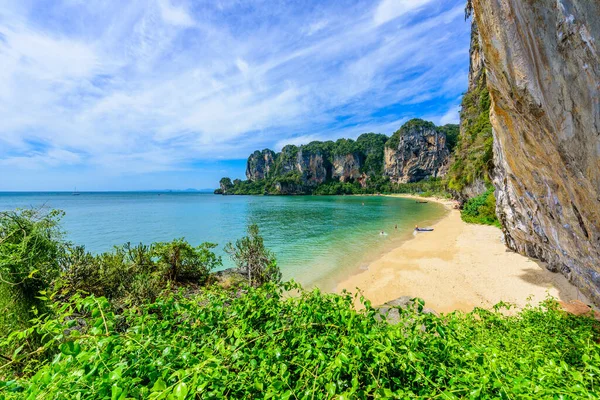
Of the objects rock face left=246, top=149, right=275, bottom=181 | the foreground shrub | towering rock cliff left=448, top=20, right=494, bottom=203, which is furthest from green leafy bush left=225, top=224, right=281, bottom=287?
rock face left=246, top=149, right=275, bottom=181

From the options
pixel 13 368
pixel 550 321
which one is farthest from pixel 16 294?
pixel 550 321

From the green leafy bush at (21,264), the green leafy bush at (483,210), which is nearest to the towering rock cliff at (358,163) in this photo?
the green leafy bush at (483,210)

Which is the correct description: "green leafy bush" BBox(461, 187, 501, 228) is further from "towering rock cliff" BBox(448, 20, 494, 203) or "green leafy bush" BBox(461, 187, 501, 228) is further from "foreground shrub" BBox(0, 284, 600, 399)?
"foreground shrub" BBox(0, 284, 600, 399)

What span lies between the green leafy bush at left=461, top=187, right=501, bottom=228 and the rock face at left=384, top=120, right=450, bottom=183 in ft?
274

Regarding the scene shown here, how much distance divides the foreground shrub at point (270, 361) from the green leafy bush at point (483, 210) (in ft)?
85.9

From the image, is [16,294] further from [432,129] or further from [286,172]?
[286,172]

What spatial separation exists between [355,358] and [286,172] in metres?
137

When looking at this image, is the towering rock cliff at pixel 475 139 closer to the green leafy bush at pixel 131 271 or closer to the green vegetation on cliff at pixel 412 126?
the green leafy bush at pixel 131 271

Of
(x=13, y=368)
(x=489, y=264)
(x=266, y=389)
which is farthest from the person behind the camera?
(x=489, y=264)

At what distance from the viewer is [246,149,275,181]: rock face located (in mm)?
154375

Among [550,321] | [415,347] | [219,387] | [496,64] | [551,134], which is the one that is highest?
[496,64]

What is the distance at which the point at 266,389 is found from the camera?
4.63 ft

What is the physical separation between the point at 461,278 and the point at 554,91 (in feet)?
37.0

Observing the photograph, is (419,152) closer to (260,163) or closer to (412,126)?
(412,126)
